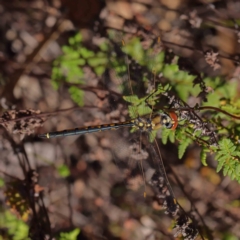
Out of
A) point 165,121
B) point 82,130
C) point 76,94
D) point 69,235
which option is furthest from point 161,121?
point 69,235

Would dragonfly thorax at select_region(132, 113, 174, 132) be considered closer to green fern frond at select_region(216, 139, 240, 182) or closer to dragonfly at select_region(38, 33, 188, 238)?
dragonfly at select_region(38, 33, 188, 238)

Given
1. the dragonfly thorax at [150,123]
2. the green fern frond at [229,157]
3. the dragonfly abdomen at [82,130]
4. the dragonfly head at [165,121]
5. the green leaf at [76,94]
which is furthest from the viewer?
the green leaf at [76,94]

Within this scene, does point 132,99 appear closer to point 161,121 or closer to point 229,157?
point 161,121

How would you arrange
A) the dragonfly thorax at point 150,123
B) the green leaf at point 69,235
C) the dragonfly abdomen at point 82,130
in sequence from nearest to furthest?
the dragonfly thorax at point 150,123
the dragonfly abdomen at point 82,130
the green leaf at point 69,235

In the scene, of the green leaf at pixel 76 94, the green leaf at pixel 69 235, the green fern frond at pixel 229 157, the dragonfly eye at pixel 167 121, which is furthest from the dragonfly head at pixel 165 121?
the green leaf at pixel 69 235

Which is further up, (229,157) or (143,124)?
(143,124)

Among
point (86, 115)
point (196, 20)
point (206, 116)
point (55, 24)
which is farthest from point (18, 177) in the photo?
point (196, 20)

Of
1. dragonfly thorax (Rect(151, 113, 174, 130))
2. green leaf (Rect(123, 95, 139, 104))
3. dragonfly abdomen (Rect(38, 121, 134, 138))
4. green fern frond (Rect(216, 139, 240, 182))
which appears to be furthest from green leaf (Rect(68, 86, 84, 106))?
green fern frond (Rect(216, 139, 240, 182))

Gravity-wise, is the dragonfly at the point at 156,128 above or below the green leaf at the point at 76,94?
below

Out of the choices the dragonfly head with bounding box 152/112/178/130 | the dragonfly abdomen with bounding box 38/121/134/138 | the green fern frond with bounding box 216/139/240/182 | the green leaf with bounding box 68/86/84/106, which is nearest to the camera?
the green fern frond with bounding box 216/139/240/182

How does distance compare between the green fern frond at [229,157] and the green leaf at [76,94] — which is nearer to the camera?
the green fern frond at [229,157]

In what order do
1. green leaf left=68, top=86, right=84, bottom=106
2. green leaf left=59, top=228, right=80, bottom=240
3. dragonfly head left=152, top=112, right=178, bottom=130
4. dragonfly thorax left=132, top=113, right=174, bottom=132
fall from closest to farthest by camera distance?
1. dragonfly head left=152, top=112, right=178, bottom=130
2. dragonfly thorax left=132, top=113, right=174, bottom=132
3. green leaf left=68, top=86, right=84, bottom=106
4. green leaf left=59, top=228, right=80, bottom=240

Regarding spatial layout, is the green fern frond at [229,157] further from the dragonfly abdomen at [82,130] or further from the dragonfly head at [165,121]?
the dragonfly abdomen at [82,130]
